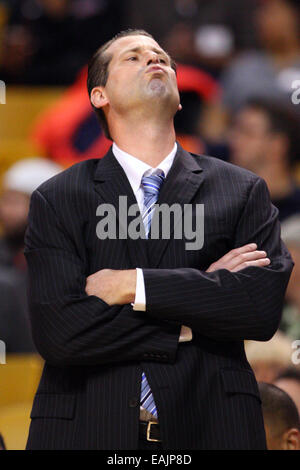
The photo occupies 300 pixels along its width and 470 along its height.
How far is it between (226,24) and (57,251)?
19.1 ft

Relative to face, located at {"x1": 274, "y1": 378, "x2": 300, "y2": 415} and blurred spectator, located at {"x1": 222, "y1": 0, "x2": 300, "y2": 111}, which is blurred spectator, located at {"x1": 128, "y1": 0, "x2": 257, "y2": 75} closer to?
blurred spectator, located at {"x1": 222, "y1": 0, "x2": 300, "y2": 111}

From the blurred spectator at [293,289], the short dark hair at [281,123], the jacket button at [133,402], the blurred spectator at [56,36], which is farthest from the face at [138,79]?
the blurred spectator at [56,36]

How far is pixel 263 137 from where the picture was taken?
5703mm

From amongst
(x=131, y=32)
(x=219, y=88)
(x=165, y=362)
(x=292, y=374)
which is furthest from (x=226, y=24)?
(x=165, y=362)

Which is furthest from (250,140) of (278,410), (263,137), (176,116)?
(278,410)

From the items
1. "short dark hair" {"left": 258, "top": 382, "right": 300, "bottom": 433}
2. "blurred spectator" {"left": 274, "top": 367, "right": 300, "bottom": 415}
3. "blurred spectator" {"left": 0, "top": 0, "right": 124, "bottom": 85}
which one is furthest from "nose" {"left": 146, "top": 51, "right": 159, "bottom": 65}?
"blurred spectator" {"left": 0, "top": 0, "right": 124, "bottom": 85}

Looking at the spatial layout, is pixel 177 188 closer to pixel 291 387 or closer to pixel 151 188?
pixel 151 188


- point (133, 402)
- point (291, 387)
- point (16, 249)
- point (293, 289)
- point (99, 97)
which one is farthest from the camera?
point (16, 249)

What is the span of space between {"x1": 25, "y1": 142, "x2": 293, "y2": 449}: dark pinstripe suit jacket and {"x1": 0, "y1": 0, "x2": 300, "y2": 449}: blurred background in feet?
2.34

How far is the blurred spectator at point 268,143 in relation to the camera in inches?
219

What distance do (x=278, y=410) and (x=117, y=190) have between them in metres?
1.13

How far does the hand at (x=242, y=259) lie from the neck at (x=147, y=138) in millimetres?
350

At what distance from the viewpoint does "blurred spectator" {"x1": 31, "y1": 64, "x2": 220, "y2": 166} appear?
6.75 m
